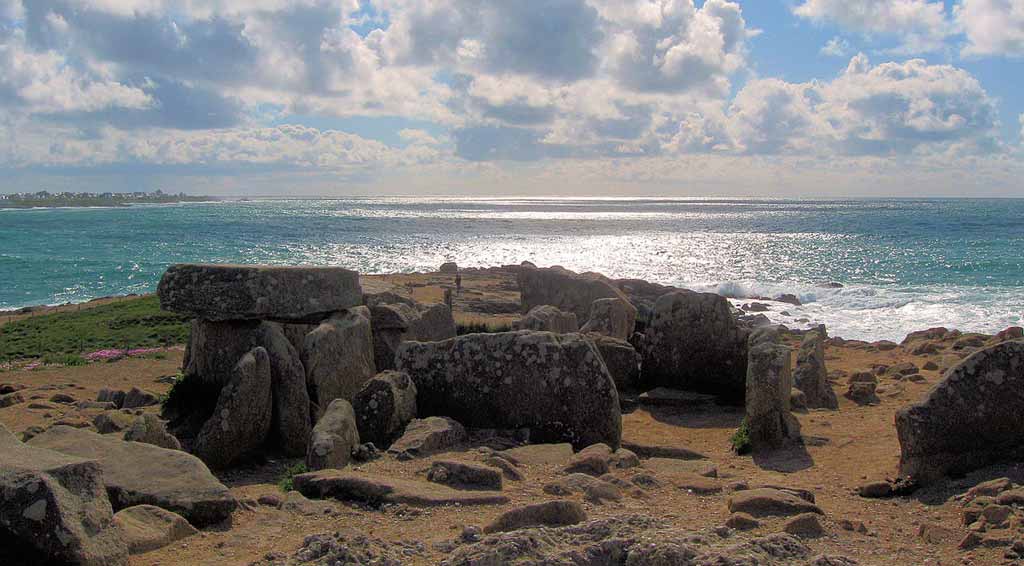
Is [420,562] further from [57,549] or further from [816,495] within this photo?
[816,495]

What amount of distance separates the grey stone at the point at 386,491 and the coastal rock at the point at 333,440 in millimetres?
549

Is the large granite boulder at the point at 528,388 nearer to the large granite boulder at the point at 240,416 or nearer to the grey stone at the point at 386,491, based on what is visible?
the large granite boulder at the point at 240,416

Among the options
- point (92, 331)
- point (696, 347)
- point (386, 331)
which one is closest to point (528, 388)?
point (386, 331)

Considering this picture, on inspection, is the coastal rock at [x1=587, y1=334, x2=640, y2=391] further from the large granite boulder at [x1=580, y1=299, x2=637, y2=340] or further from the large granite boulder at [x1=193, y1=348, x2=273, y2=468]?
the large granite boulder at [x1=193, y1=348, x2=273, y2=468]

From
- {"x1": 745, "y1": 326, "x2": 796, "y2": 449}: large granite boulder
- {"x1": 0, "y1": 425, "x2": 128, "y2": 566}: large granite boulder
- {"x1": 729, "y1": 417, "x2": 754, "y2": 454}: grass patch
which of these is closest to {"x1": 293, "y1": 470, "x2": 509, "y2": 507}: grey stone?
{"x1": 0, "y1": 425, "x2": 128, "y2": 566}: large granite boulder

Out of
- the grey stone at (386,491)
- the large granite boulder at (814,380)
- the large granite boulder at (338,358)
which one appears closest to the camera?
the grey stone at (386,491)

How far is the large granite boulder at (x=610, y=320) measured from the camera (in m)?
13.8

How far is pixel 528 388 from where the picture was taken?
8500mm

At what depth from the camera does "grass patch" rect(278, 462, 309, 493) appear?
21.7ft

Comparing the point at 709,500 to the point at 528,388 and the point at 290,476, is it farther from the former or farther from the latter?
the point at 290,476

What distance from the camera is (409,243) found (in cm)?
7769

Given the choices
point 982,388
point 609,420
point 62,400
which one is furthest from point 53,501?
point 62,400

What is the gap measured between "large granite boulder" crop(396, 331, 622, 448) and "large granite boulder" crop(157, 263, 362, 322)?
5.94 feet

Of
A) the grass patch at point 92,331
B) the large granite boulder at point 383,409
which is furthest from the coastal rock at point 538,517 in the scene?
the grass patch at point 92,331
